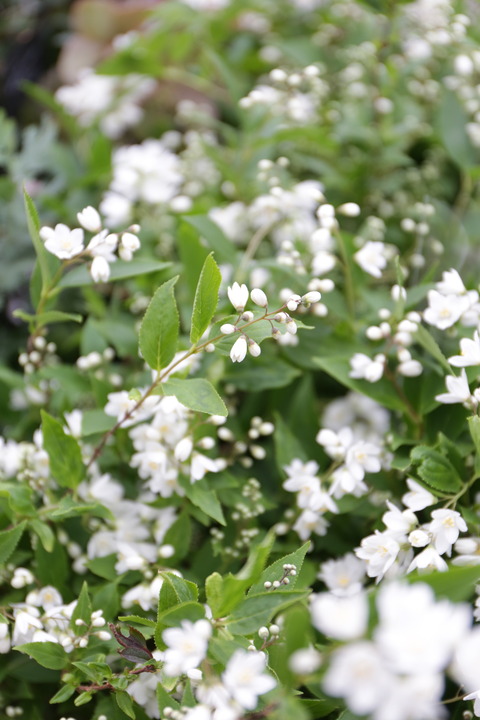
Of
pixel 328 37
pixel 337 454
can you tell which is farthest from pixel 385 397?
pixel 328 37

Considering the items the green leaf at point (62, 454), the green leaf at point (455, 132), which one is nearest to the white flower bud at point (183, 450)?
the green leaf at point (62, 454)

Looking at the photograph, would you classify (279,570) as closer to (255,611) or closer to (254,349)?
(255,611)

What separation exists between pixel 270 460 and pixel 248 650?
0.37 m

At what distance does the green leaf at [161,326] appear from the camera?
0.67m

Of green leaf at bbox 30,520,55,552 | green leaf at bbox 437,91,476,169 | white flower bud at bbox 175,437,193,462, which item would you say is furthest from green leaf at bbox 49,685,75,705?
green leaf at bbox 437,91,476,169

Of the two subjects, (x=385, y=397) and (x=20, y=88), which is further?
(x=20, y=88)

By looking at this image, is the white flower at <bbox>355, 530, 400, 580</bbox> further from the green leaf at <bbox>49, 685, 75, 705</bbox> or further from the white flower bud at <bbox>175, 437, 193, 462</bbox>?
the green leaf at <bbox>49, 685, 75, 705</bbox>

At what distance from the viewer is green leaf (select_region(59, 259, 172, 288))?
787mm

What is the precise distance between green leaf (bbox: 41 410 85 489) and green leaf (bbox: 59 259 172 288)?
164 mm

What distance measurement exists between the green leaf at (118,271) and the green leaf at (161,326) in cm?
11

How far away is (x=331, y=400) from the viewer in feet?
3.30

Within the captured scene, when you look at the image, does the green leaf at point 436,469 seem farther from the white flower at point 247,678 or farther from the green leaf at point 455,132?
the green leaf at point 455,132

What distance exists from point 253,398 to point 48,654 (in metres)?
0.40

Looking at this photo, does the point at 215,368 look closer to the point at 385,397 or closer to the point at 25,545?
the point at 385,397
